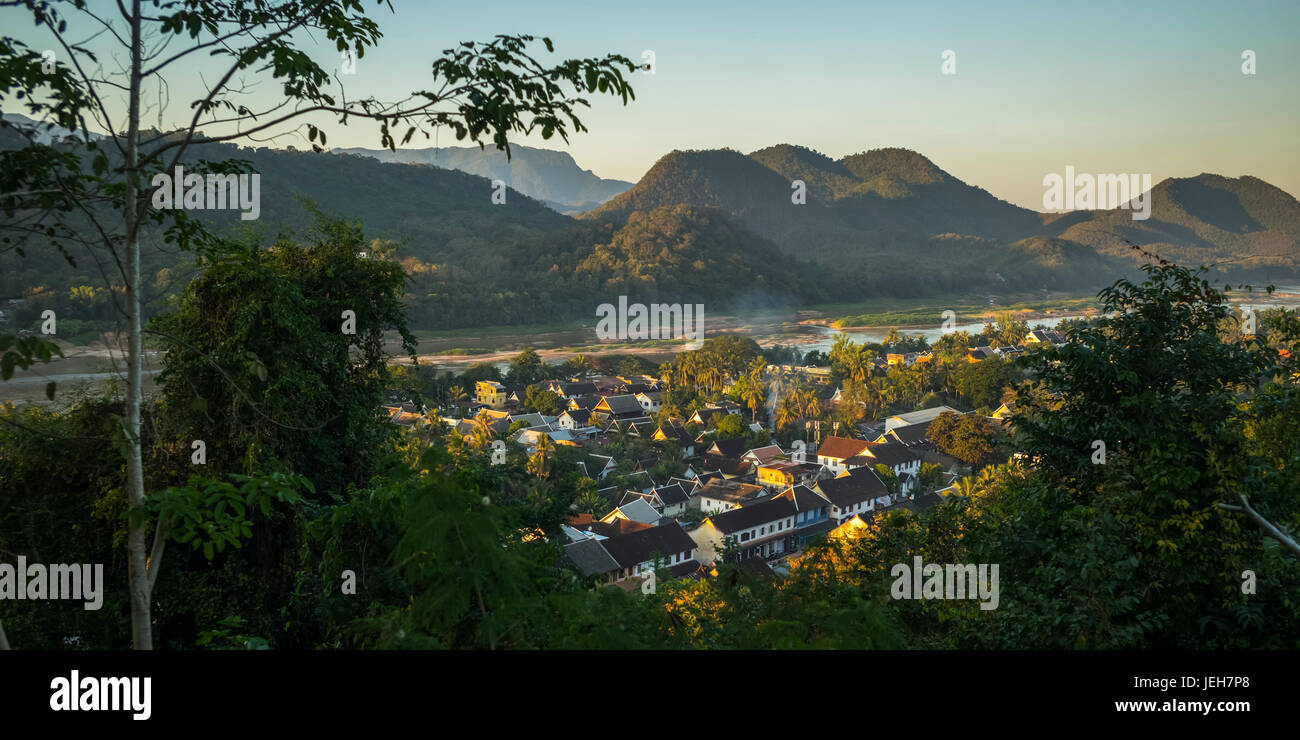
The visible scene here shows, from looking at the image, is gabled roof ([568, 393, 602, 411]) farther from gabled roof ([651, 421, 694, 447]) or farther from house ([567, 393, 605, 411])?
gabled roof ([651, 421, 694, 447])

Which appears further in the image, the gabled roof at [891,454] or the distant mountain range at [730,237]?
the distant mountain range at [730,237]

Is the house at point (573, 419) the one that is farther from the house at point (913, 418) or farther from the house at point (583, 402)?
the house at point (913, 418)

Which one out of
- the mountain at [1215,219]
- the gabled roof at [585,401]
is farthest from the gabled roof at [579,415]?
the mountain at [1215,219]

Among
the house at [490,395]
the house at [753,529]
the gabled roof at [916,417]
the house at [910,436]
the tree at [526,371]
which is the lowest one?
the house at [753,529]
